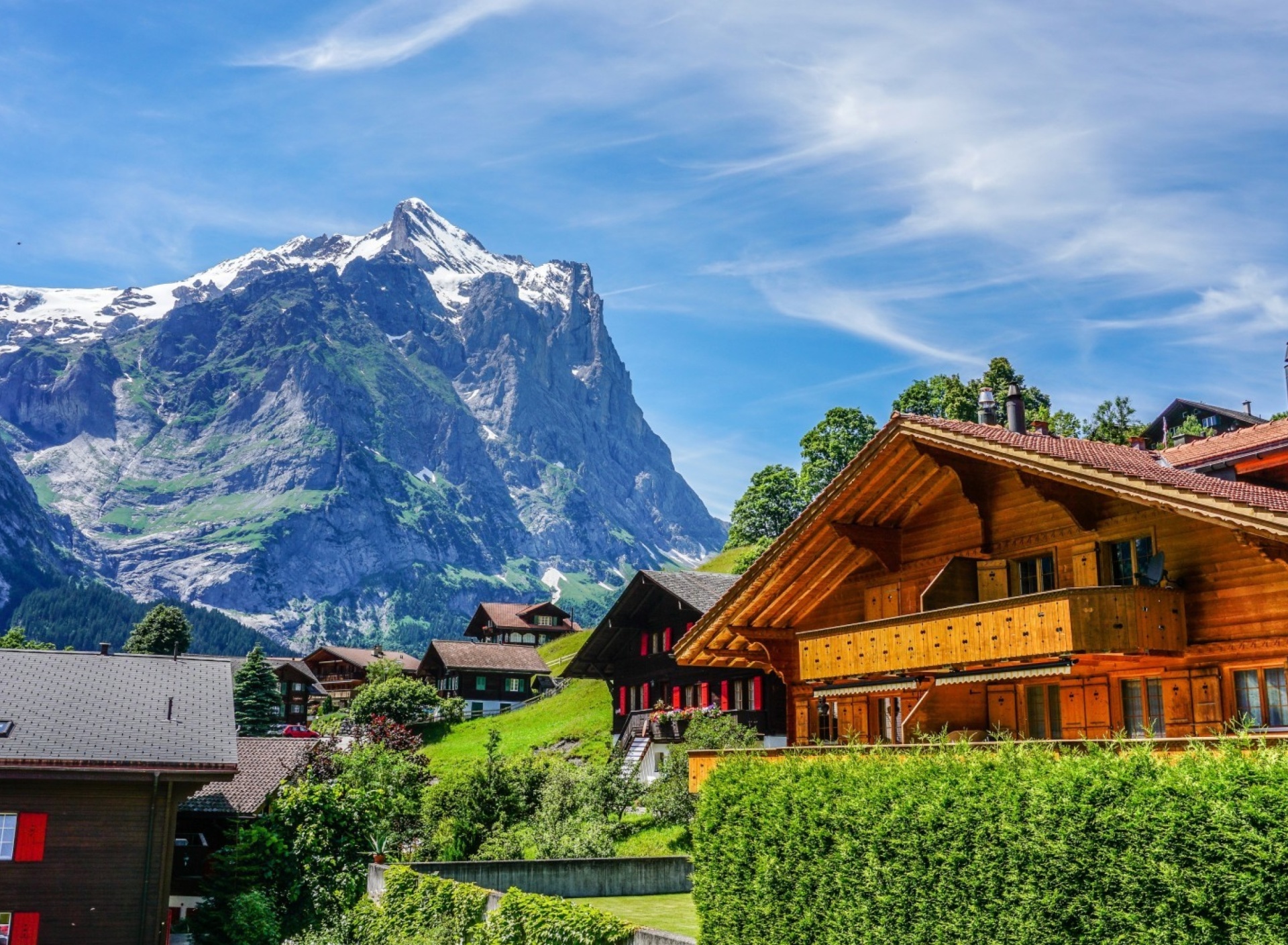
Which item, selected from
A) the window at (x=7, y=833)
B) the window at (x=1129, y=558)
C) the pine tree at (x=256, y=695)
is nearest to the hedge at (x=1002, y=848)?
the window at (x=1129, y=558)

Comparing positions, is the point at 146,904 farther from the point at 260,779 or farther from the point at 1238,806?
the point at 1238,806

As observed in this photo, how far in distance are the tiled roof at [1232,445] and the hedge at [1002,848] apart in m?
15.0

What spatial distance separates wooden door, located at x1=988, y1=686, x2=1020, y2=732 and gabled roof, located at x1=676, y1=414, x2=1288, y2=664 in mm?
4602

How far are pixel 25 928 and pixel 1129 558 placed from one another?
95.4 feet

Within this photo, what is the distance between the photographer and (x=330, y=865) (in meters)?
35.3

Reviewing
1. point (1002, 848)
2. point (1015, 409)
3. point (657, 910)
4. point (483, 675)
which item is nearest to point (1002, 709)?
point (1015, 409)

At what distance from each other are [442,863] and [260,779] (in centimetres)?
1801

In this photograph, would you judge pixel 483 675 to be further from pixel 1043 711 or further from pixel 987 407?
pixel 1043 711

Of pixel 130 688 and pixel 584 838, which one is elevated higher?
pixel 130 688

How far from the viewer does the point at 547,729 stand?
233 feet

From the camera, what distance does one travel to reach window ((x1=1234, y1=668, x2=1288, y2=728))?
→ 58.3 feet

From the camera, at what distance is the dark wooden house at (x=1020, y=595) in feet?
60.1

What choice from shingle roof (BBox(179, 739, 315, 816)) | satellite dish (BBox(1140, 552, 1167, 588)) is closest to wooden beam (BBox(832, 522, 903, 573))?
satellite dish (BBox(1140, 552, 1167, 588))

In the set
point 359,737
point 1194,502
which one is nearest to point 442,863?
point 1194,502
